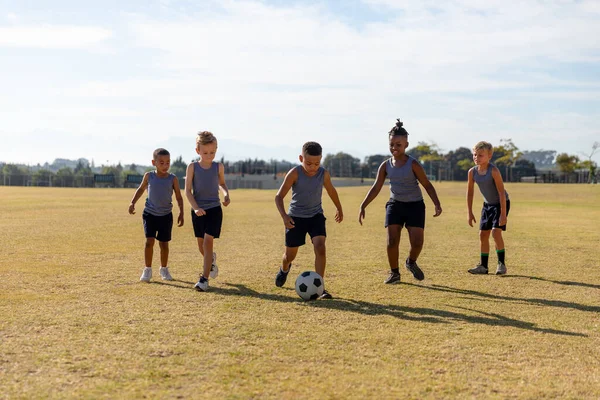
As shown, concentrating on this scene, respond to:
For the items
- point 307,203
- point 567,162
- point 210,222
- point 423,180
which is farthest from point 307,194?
point 567,162

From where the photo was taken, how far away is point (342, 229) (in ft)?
57.1

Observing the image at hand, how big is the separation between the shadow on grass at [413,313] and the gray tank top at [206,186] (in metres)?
1.22

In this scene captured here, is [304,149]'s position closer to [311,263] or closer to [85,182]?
[311,263]

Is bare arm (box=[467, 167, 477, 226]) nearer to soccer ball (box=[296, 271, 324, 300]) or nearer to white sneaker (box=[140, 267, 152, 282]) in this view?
soccer ball (box=[296, 271, 324, 300])

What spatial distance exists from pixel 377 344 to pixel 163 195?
14.4 feet

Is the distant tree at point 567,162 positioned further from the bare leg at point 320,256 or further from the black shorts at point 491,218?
the bare leg at point 320,256

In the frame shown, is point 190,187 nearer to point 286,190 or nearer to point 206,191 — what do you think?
point 206,191

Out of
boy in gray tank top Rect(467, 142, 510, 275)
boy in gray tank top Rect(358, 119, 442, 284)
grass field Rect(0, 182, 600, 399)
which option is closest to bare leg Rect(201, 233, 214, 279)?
grass field Rect(0, 182, 600, 399)

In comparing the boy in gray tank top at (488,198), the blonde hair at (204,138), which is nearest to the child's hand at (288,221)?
the blonde hair at (204,138)

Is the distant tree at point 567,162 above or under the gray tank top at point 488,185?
above

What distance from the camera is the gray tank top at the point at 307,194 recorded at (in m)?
7.69

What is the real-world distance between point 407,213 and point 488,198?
178 cm

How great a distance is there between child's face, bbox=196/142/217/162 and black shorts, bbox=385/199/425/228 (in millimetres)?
2375

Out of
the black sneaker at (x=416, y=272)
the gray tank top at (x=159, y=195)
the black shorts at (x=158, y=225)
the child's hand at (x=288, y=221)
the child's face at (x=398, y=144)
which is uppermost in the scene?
the child's face at (x=398, y=144)
